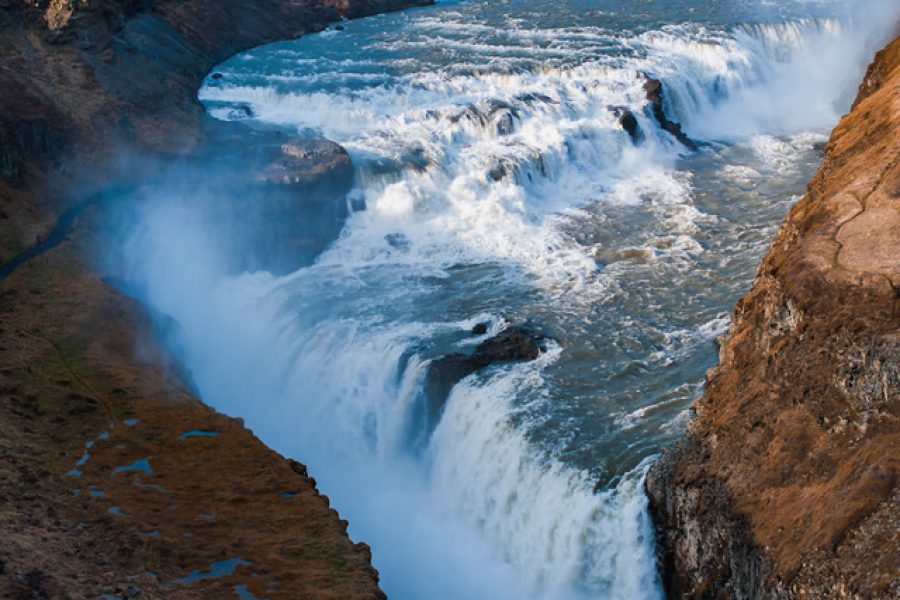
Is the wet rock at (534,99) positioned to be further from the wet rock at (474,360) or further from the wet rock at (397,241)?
the wet rock at (474,360)

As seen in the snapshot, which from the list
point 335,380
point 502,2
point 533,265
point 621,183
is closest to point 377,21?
point 502,2

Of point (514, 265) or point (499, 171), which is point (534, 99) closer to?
point (499, 171)

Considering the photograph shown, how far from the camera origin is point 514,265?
1304 inches

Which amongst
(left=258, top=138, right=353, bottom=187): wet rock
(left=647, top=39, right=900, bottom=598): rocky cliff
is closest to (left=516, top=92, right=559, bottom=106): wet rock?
(left=258, top=138, right=353, bottom=187): wet rock

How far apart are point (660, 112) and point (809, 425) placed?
27.8 meters

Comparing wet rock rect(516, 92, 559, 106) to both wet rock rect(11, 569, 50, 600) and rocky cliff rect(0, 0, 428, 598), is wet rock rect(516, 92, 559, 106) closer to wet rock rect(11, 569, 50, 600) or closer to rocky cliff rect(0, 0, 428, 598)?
rocky cliff rect(0, 0, 428, 598)

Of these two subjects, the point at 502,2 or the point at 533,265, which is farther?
the point at 502,2

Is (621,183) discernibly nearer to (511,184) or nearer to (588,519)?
(511,184)

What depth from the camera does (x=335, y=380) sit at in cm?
2883

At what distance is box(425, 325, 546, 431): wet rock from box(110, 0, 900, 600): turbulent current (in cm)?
38

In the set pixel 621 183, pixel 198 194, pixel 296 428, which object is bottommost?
pixel 296 428

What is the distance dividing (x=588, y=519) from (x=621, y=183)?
20151 millimetres

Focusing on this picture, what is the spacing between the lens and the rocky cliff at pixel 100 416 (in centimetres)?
1812

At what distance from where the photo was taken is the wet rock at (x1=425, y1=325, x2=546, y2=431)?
26.6 meters
